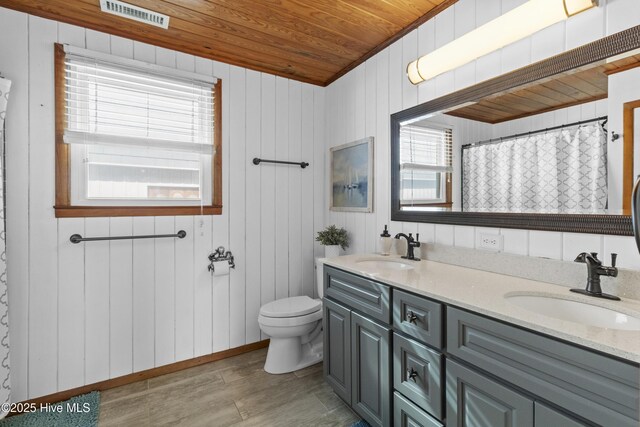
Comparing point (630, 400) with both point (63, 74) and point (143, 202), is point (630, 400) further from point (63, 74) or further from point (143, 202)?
point (63, 74)

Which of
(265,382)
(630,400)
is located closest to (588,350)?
(630,400)

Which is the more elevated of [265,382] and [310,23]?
[310,23]

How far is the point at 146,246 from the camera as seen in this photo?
213 centimetres

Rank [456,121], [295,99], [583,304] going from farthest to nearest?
[295,99], [456,121], [583,304]

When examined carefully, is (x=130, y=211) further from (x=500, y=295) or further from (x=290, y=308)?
(x=500, y=295)

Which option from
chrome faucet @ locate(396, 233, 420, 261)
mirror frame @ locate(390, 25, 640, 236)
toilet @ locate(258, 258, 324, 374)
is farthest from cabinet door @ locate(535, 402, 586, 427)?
toilet @ locate(258, 258, 324, 374)

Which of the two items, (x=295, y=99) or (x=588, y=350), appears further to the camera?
(x=295, y=99)

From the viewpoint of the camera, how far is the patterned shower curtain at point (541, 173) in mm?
1218

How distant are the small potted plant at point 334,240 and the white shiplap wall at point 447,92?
77 mm

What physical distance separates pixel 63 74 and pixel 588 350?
9.10 ft

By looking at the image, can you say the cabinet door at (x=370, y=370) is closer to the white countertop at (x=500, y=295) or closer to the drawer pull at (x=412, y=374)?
the drawer pull at (x=412, y=374)

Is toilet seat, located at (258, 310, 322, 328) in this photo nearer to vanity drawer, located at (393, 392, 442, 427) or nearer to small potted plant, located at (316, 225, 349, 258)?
small potted plant, located at (316, 225, 349, 258)

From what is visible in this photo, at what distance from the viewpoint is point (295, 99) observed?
106 inches

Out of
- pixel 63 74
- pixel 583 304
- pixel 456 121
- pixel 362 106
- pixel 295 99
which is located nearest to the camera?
pixel 583 304
